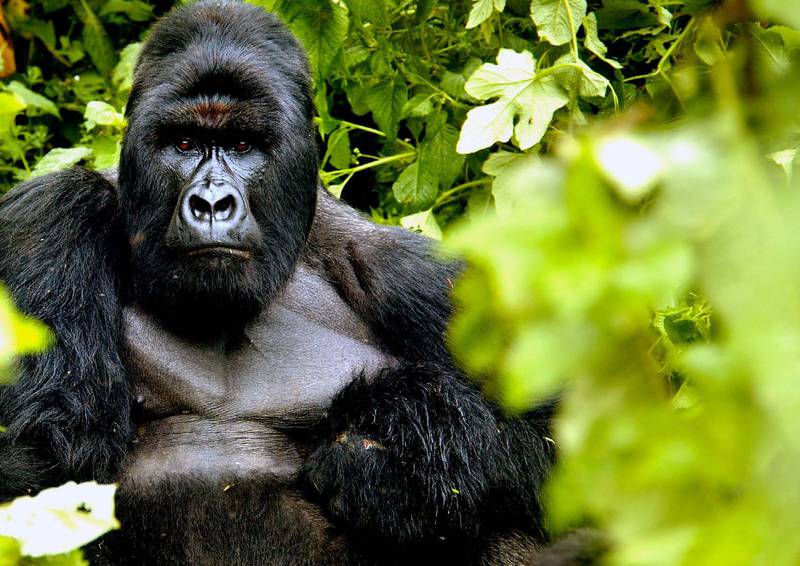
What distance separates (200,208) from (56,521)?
5.17ft

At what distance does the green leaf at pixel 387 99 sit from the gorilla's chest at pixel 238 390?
4.14ft

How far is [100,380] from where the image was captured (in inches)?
117

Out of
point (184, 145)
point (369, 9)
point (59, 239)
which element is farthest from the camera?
point (369, 9)

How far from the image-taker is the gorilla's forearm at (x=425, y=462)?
2.94m

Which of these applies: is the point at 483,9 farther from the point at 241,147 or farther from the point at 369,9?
the point at 241,147

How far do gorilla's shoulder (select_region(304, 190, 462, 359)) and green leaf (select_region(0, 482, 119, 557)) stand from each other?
192 cm

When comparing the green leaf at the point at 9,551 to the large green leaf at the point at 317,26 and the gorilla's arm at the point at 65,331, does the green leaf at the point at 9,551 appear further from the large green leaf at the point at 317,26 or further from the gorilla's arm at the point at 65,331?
the large green leaf at the point at 317,26

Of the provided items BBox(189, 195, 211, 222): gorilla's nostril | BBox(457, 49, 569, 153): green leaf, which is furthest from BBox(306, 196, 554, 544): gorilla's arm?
BBox(189, 195, 211, 222): gorilla's nostril

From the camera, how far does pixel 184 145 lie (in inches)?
128

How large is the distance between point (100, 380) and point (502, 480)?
3.60ft

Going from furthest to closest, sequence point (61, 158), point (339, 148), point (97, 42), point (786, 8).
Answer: point (97, 42)
point (339, 148)
point (61, 158)
point (786, 8)

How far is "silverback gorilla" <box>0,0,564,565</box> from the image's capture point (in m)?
2.95

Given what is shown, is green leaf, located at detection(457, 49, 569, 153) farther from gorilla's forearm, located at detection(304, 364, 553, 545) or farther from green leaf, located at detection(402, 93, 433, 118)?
gorilla's forearm, located at detection(304, 364, 553, 545)

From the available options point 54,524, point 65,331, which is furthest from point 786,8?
point 65,331
